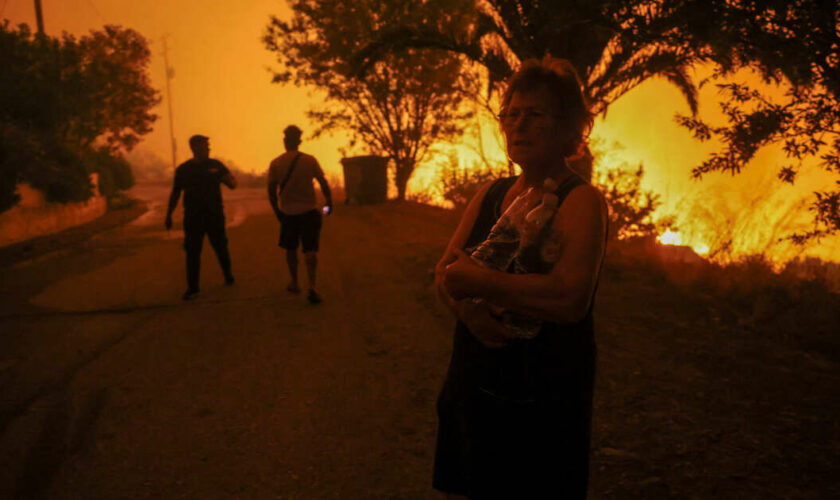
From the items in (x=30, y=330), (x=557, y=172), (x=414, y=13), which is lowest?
(x=30, y=330)

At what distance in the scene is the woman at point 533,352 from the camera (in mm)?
1452

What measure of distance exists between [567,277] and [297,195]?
5474 mm

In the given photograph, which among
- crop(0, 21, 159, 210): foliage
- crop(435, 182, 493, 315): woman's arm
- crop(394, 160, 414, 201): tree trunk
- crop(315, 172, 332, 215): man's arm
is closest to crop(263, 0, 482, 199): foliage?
crop(394, 160, 414, 201): tree trunk

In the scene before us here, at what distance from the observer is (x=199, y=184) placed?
661cm

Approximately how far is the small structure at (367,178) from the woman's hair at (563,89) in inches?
641

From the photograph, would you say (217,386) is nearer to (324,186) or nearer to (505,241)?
(324,186)

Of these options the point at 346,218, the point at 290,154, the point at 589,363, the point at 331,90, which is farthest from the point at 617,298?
the point at 331,90

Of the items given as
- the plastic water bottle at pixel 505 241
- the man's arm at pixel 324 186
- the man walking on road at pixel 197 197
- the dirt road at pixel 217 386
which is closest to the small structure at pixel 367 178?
the dirt road at pixel 217 386

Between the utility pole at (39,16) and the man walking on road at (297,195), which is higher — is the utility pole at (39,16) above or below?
above

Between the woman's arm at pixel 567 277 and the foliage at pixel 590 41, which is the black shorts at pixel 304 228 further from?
the woman's arm at pixel 567 277

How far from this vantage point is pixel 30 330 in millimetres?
5621

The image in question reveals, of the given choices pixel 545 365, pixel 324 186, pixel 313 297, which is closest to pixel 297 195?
pixel 324 186

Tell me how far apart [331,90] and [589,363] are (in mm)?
17666

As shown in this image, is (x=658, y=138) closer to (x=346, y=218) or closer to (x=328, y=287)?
(x=346, y=218)
